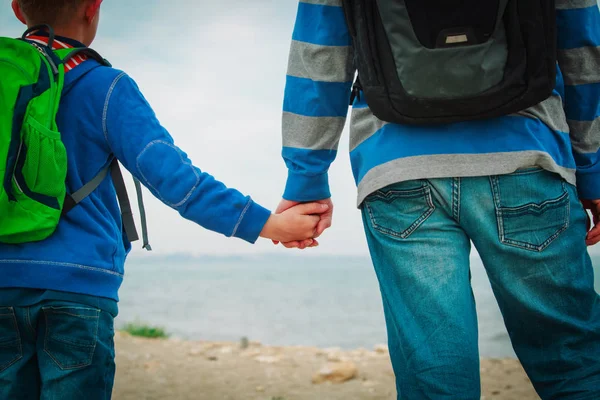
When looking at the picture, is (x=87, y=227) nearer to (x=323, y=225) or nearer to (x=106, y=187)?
(x=106, y=187)

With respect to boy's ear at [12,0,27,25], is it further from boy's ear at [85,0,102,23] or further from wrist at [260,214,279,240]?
wrist at [260,214,279,240]

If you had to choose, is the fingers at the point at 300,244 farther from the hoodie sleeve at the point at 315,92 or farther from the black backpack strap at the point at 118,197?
the black backpack strap at the point at 118,197

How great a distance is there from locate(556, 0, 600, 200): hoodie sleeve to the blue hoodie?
1.02 m

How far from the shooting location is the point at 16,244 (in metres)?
1.71

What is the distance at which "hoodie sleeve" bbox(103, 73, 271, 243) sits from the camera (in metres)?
1.84

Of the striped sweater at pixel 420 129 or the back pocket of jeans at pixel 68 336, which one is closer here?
the striped sweater at pixel 420 129

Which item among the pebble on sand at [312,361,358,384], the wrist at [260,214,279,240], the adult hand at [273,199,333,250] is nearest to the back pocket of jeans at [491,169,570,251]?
the adult hand at [273,199,333,250]

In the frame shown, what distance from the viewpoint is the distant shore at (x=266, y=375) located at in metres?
3.58

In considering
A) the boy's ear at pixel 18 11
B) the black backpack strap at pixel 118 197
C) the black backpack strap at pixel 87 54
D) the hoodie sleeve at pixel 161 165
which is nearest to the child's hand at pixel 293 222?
the hoodie sleeve at pixel 161 165

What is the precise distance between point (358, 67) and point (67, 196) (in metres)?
0.90

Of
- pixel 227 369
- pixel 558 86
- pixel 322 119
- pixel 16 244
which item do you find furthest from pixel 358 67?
pixel 227 369

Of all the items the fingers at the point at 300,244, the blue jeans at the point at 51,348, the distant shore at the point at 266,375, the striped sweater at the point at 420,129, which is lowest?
the distant shore at the point at 266,375

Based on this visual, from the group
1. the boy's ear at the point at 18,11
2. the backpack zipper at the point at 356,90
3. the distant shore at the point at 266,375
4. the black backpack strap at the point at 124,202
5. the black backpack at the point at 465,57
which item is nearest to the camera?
the black backpack at the point at 465,57

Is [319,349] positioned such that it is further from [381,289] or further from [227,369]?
[381,289]
